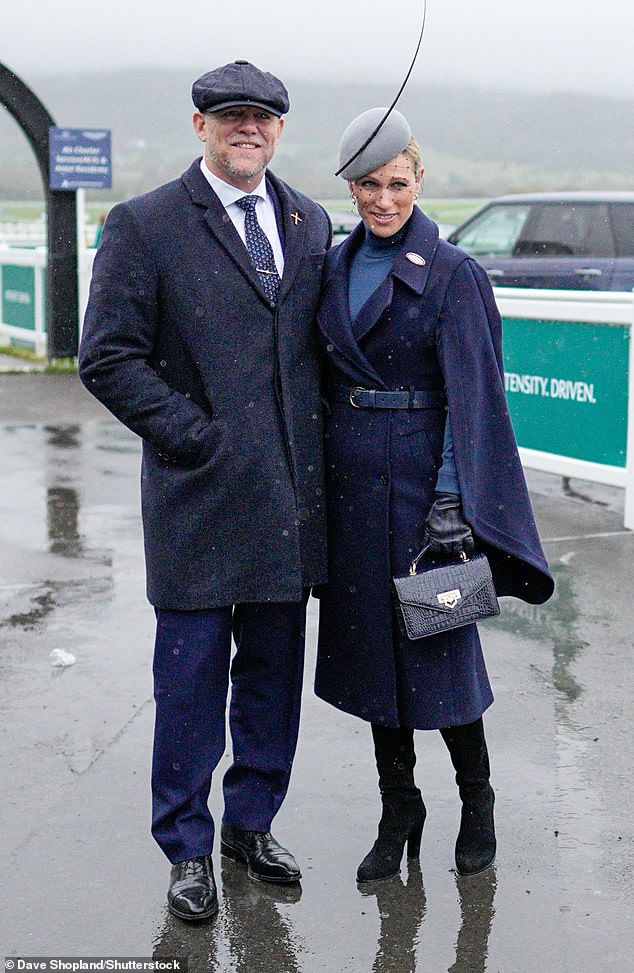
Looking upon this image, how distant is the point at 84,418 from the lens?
11477 millimetres

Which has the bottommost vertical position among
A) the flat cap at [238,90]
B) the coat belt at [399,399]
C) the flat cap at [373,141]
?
the coat belt at [399,399]

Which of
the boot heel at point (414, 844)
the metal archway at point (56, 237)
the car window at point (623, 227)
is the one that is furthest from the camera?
the metal archway at point (56, 237)

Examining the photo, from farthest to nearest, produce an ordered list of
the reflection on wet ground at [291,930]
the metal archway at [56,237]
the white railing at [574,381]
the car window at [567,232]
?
the metal archway at [56,237]
the car window at [567,232]
the white railing at [574,381]
the reflection on wet ground at [291,930]

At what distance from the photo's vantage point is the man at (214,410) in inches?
124

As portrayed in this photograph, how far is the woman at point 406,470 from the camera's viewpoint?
10.4ft

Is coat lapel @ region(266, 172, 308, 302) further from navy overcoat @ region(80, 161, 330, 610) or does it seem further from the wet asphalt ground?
the wet asphalt ground

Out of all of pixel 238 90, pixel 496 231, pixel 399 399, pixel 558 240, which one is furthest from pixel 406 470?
pixel 496 231

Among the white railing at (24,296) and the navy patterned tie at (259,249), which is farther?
the white railing at (24,296)

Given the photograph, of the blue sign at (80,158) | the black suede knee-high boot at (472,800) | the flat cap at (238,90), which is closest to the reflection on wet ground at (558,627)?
the black suede knee-high boot at (472,800)

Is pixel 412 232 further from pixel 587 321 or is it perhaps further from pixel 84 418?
pixel 84 418

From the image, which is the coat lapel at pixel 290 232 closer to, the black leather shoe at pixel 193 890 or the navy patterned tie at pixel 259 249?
the navy patterned tie at pixel 259 249

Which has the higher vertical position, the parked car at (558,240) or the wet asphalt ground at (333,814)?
the parked car at (558,240)

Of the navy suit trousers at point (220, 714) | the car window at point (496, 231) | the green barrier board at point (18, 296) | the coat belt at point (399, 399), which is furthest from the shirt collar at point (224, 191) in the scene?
the green barrier board at point (18, 296)

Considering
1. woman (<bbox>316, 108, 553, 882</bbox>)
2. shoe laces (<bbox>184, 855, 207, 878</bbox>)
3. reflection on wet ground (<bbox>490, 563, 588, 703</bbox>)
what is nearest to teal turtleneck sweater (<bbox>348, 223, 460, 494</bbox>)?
woman (<bbox>316, 108, 553, 882</bbox>)
